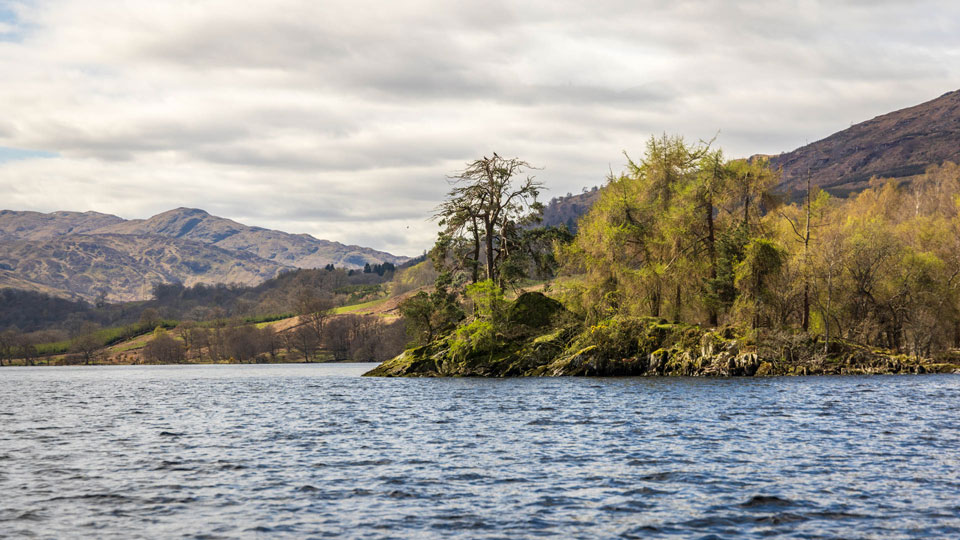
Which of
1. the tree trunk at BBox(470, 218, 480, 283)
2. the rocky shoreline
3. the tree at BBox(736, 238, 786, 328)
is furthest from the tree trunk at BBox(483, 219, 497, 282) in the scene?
the tree at BBox(736, 238, 786, 328)

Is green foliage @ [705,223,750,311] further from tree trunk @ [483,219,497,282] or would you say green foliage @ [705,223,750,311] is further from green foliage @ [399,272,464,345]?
green foliage @ [399,272,464,345]

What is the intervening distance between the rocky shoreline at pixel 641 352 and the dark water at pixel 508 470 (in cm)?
1902

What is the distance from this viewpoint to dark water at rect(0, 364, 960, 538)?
15.4 m

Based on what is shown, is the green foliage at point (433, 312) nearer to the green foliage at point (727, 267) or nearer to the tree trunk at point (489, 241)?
the tree trunk at point (489, 241)

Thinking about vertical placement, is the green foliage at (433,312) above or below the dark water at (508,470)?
above

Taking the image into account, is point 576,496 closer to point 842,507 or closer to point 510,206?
point 842,507

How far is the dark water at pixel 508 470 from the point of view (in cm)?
1540

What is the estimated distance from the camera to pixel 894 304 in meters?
73.4

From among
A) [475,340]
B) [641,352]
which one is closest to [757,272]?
[641,352]

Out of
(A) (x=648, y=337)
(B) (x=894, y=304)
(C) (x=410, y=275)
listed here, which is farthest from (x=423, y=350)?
(B) (x=894, y=304)

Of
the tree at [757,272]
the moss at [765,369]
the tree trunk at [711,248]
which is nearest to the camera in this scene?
the moss at [765,369]

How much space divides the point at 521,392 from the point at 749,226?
3088 centimetres

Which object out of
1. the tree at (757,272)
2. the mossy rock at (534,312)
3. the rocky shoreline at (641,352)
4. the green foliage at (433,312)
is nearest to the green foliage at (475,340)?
the rocky shoreline at (641,352)

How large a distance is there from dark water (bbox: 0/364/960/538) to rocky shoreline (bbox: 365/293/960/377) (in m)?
19.0
